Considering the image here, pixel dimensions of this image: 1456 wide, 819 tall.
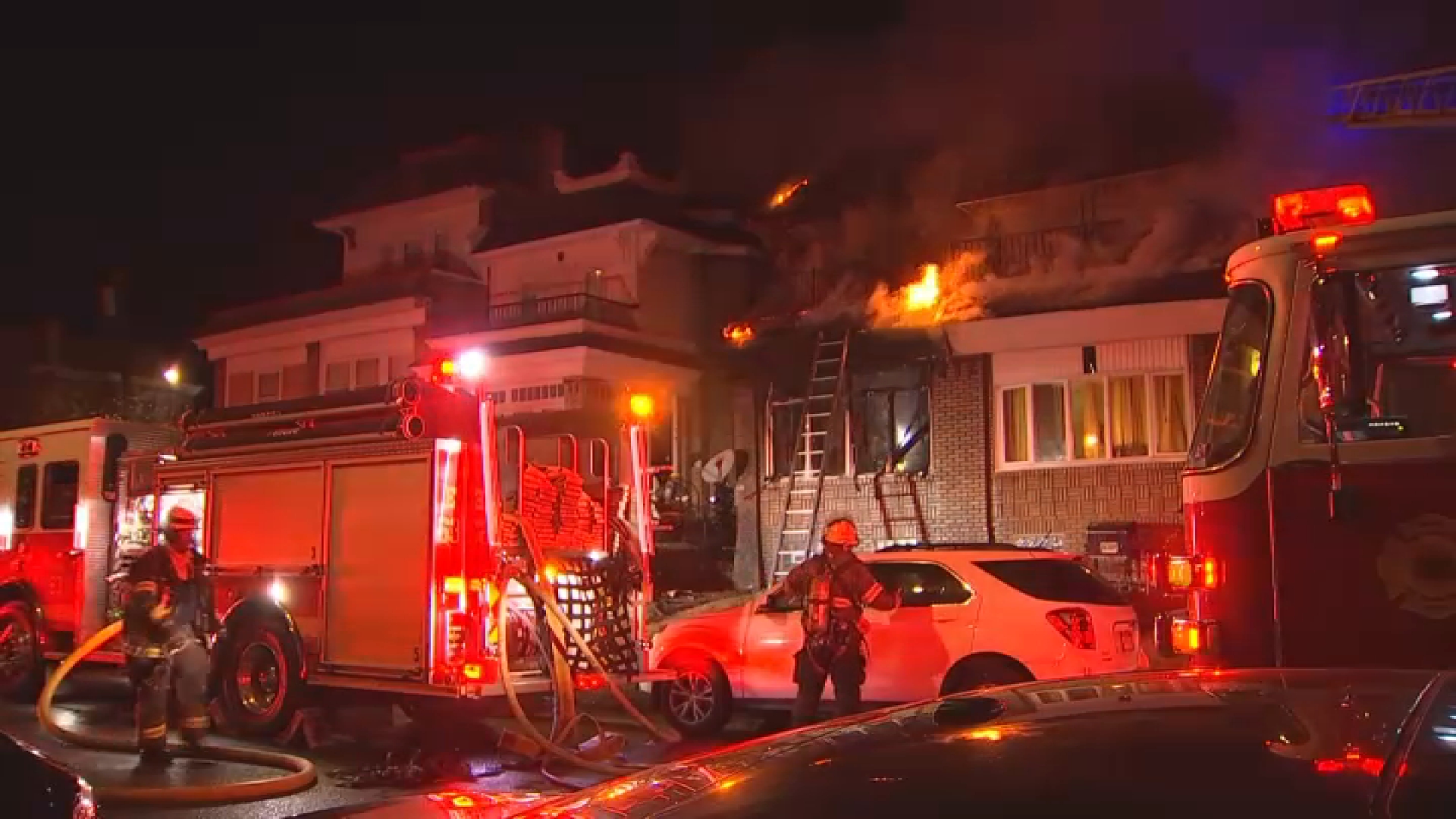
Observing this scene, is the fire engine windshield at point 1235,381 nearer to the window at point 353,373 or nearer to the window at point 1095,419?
the window at point 1095,419

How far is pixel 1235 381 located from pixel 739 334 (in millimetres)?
14071

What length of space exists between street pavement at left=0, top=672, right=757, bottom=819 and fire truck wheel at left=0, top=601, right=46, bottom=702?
0.86 feet

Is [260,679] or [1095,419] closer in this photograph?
[260,679]

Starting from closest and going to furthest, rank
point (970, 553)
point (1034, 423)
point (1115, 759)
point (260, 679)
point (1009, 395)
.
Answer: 1. point (1115, 759)
2. point (970, 553)
3. point (260, 679)
4. point (1034, 423)
5. point (1009, 395)

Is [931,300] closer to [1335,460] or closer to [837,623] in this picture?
[837,623]

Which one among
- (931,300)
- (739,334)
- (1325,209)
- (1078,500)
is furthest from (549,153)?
(1325,209)

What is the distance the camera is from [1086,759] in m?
1.82

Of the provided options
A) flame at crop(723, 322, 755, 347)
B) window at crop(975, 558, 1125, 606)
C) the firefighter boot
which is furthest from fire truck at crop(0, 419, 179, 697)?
flame at crop(723, 322, 755, 347)

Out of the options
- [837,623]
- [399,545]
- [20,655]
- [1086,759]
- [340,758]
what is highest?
[399,545]

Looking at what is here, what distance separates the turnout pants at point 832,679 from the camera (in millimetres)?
7895

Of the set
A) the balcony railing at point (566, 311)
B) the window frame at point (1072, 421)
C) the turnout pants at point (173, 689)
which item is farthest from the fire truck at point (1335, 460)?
the balcony railing at point (566, 311)

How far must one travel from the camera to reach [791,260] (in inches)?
942

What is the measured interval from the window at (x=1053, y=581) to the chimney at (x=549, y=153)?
2279 cm

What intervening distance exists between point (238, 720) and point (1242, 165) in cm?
1205
